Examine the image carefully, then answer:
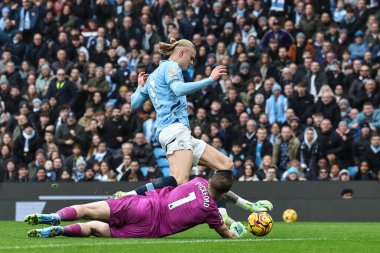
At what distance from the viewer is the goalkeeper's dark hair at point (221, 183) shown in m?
11.7

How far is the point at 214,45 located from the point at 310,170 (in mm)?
5938

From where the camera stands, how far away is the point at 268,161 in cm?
2206

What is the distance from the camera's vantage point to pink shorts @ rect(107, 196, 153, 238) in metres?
11.8

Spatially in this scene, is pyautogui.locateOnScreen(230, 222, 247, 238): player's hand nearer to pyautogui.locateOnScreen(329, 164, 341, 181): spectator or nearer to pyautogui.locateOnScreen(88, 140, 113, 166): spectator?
pyautogui.locateOnScreen(329, 164, 341, 181): spectator

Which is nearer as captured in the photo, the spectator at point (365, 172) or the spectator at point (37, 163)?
the spectator at point (365, 172)

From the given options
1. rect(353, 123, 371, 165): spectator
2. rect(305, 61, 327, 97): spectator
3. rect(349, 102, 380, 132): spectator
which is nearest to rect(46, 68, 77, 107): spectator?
rect(305, 61, 327, 97): spectator

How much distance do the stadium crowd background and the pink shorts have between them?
32.8 ft

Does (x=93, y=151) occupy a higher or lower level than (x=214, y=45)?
lower

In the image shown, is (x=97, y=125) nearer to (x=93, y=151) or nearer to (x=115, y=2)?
(x=93, y=151)

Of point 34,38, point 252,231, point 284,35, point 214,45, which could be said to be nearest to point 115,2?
point 34,38

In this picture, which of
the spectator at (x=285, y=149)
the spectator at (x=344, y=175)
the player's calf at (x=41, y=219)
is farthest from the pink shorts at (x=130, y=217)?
the spectator at (x=285, y=149)

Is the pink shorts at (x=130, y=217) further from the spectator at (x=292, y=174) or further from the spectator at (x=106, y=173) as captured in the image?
the spectator at (x=106, y=173)

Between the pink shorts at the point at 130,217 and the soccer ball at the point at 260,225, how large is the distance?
1.57m

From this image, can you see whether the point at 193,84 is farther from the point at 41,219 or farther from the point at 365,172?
the point at 365,172
